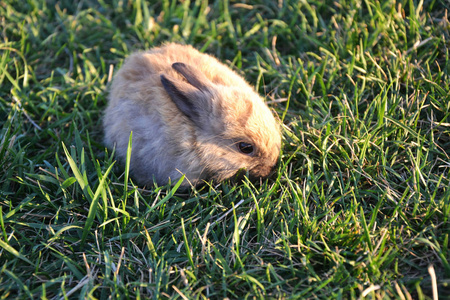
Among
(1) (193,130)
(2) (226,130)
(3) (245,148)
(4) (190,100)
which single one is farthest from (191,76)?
(3) (245,148)

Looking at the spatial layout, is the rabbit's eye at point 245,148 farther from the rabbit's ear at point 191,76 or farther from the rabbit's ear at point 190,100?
the rabbit's ear at point 191,76

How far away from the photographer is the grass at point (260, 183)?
3002 mm

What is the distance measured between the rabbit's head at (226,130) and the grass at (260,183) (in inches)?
7.9

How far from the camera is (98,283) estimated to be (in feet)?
10.1

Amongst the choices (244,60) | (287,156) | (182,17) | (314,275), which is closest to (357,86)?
(287,156)

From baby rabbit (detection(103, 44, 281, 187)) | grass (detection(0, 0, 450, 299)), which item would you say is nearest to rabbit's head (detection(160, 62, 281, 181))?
baby rabbit (detection(103, 44, 281, 187))

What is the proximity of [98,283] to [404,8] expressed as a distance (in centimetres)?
445

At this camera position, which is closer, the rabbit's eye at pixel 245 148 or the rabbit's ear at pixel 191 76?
the rabbit's eye at pixel 245 148

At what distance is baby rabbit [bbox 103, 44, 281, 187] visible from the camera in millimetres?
3777

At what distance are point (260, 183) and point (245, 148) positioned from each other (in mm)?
343

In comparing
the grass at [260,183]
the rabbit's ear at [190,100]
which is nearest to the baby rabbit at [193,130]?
the rabbit's ear at [190,100]

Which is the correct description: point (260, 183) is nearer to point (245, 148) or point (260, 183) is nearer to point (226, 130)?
point (245, 148)

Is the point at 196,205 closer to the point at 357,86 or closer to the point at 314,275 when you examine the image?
the point at 314,275

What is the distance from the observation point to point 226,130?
12.4 feet
